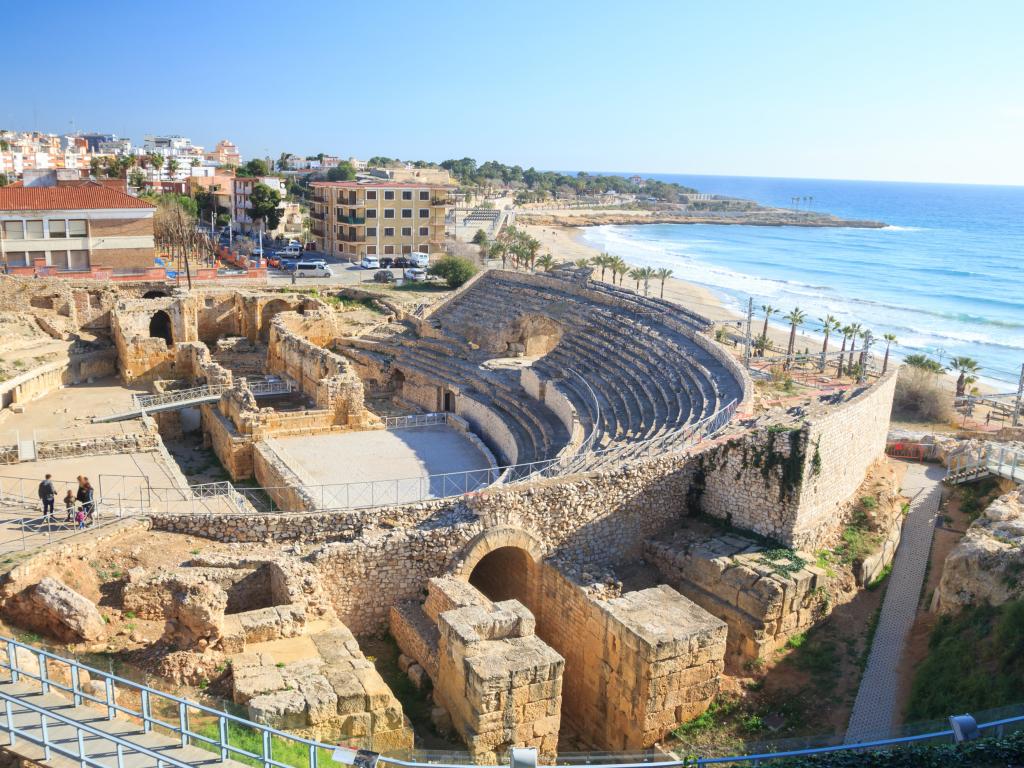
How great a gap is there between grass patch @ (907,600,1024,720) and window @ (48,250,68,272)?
141ft

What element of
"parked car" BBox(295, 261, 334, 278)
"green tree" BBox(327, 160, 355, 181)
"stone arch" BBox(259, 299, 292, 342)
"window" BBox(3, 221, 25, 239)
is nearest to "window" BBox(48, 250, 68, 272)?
"window" BBox(3, 221, 25, 239)

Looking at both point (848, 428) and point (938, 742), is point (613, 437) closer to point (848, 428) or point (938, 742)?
point (848, 428)

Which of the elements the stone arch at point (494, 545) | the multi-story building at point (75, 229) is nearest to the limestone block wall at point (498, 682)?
the stone arch at point (494, 545)

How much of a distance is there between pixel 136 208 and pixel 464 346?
20736 millimetres

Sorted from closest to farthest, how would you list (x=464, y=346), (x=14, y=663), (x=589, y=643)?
(x=14, y=663) → (x=589, y=643) → (x=464, y=346)

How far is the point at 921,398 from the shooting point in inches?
1379

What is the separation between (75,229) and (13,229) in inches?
108

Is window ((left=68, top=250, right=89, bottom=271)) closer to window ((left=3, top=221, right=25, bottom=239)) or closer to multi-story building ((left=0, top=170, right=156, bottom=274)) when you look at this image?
multi-story building ((left=0, top=170, right=156, bottom=274))

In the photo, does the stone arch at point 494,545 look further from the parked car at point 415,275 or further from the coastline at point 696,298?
the parked car at point 415,275

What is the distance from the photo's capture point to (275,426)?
2714cm

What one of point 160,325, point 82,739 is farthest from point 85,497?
point 160,325

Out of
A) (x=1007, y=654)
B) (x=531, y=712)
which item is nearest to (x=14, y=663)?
(x=531, y=712)

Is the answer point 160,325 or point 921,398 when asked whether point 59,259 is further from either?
point 921,398

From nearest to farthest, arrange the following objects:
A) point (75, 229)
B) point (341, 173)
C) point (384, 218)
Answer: point (75, 229) → point (384, 218) → point (341, 173)
